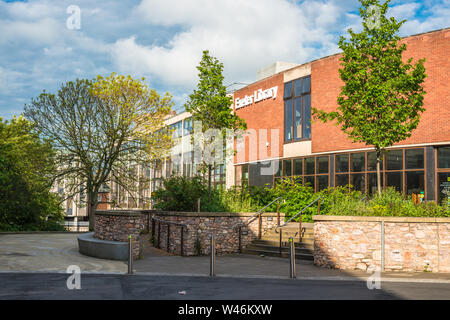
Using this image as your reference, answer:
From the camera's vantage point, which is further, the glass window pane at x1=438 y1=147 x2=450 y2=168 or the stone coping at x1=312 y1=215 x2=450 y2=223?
the glass window pane at x1=438 y1=147 x2=450 y2=168

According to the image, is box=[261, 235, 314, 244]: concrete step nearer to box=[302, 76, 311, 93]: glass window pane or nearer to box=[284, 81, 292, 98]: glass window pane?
box=[302, 76, 311, 93]: glass window pane

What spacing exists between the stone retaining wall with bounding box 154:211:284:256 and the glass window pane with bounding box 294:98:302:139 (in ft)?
41.3

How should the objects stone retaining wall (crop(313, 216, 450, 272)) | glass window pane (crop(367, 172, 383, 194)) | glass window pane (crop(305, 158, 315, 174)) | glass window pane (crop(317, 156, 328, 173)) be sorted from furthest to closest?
glass window pane (crop(305, 158, 315, 174)) < glass window pane (crop(317, 156, 328, 173)) < glass window pane (crop(367, 172, 383, 194)) < stone retaining wall (crop(313, 216, 450, 272))

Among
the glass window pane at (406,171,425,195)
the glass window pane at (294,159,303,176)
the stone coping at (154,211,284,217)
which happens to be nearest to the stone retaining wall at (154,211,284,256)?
the stone coping at (154,211,284,217)

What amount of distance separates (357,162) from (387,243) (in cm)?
1378

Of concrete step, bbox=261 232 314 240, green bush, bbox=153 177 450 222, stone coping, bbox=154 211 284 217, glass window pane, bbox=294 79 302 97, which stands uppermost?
glass window pane, bbox=294 79 302 97

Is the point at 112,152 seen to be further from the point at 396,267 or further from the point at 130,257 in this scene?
the point at 396,267

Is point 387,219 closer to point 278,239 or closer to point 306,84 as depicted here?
point 278,239

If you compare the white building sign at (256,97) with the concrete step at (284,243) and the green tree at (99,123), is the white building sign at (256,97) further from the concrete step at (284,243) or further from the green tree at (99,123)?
the concrete step at (284,243)

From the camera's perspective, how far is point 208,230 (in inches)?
639

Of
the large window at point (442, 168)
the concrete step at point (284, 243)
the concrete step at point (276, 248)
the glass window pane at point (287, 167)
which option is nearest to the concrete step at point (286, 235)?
the concrete step at point (284, 243)

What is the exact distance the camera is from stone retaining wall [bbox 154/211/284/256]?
15906 mm

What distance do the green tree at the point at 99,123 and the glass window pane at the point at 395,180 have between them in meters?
15.1

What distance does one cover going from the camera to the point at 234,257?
15492mm
